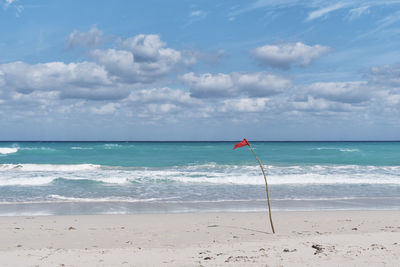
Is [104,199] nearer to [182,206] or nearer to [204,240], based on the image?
[182,206]

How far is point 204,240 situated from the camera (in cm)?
828

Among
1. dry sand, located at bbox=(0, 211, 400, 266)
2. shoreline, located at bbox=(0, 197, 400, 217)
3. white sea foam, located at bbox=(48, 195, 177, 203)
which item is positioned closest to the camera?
dry sand, located at bbox=(0, 211, 400, 266)

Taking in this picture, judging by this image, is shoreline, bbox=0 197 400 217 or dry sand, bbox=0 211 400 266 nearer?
dry sand, bbox=0 211 400 266

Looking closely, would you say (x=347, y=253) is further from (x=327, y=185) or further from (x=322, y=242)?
(x=327, y=185)

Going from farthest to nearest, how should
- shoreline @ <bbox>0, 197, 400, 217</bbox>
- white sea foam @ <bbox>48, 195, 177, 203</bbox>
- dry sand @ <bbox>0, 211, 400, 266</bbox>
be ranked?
white sea foam @ <bbox>48, 195, 177, 203</bbox> < shoreline @ <bbox>0, 197, 400, 217</bbox> < dry sand @ <bbox>0, 211, 400, 266</bbox>

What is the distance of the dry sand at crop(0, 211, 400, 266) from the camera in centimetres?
644

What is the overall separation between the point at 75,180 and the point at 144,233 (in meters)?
13.7

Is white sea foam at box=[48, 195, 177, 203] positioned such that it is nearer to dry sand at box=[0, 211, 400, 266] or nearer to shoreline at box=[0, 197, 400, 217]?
shoreline at box=[0, 197, 400, 217]

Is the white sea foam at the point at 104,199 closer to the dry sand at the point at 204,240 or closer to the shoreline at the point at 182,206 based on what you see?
the shoreline at the point at 182,206

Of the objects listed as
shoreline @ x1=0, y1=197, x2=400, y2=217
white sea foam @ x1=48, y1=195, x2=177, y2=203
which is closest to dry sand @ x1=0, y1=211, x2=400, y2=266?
shoreline @ x1=0, y1=197, x2=400, y2=217

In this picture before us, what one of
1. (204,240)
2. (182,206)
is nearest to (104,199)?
(182,206)

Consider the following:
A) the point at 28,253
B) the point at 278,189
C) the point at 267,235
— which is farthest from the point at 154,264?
the point at 278,189

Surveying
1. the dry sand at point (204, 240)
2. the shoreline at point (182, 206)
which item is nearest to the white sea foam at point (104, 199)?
the shoreline at point (182, 206)

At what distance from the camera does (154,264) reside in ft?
20.6
